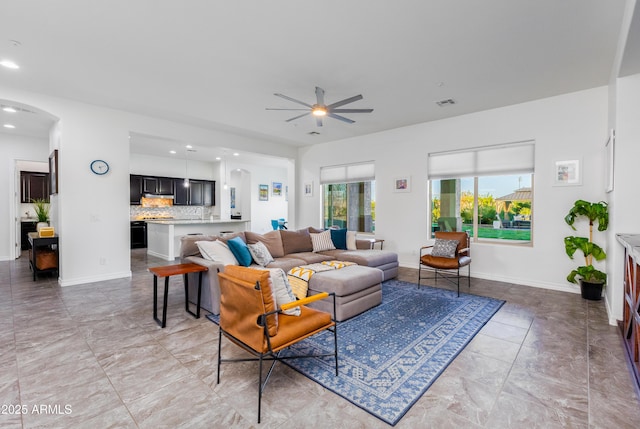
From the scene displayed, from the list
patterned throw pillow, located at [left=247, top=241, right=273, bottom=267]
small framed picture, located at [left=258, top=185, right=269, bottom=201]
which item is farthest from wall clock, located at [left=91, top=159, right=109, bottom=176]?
small framed picture, located at [left=258, top=185, right=269, bottom=201]

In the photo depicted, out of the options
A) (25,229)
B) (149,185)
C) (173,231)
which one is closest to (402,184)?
(173,231)

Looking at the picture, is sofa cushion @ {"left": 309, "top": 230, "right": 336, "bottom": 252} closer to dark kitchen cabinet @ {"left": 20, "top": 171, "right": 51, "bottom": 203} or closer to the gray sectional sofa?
the gray sectional sofa

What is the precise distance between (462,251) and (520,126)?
87.8 inches

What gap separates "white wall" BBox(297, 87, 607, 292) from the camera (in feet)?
14.1

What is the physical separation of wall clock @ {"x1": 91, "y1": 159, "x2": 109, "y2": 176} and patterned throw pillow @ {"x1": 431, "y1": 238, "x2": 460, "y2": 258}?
5551mm

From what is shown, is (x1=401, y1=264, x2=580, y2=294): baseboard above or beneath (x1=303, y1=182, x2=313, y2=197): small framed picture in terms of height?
beneath

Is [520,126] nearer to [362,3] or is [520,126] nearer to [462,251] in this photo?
[462,251]

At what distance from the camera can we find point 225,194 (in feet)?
34.8


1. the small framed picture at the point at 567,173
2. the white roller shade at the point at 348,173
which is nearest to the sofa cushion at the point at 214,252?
the white roller shade at the point at 348,173

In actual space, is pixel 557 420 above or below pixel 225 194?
below

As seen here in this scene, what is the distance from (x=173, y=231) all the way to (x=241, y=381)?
18.8ft

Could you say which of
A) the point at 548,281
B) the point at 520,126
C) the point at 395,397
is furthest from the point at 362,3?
the point at 548,281

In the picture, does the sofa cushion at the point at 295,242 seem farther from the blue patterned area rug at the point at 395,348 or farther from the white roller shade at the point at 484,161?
the white roller shade at the point at 484,161

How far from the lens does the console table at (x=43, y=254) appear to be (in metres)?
4.91
